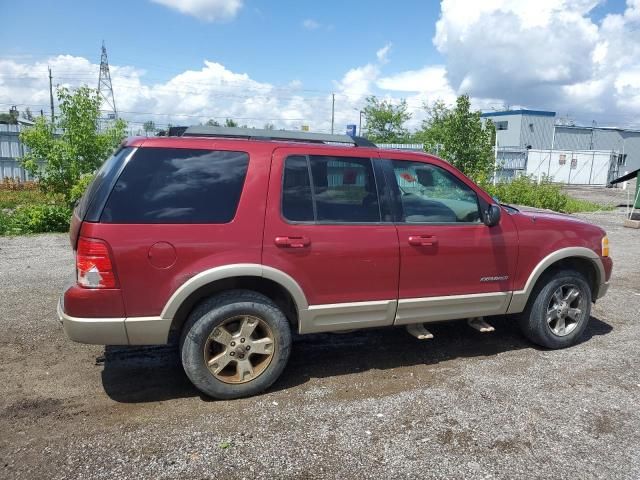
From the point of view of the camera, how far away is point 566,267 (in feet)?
15.8

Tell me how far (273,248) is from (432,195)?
1557mm

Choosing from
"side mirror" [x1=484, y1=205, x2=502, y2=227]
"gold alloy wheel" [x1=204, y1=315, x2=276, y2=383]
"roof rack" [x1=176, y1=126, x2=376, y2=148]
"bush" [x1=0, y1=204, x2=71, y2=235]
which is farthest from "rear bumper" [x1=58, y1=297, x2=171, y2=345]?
"bush" [x1=0, y1=204, x2=71, y2=235]

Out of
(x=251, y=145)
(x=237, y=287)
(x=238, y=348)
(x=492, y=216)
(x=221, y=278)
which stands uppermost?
(x=251, y=145)

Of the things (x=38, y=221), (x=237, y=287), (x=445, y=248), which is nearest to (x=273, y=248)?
(x=237, y=287)

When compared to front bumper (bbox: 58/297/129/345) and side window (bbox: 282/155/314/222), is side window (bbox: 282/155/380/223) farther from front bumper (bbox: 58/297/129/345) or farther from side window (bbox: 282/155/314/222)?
front bumper (bbox: 58/297/129/345)

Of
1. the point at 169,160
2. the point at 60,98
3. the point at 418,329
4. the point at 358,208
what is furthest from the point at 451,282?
the point at 60,98

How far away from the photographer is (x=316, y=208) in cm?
381

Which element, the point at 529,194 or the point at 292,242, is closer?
the point at 292,242

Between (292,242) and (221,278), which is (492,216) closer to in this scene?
(292,242)

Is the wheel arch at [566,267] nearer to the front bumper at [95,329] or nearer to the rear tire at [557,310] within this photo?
the rear tire at [557,310]

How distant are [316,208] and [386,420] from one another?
5.36 ft

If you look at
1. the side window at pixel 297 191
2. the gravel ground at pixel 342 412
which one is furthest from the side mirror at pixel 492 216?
the side window at pixel 297 191

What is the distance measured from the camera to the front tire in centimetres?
356

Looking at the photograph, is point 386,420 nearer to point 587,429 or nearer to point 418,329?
point 418,329
